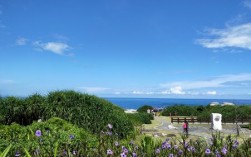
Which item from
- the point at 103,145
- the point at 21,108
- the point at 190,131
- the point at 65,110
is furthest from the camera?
the point at 190,131

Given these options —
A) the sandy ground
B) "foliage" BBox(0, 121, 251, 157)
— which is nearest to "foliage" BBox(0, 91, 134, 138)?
"foliage" BBox(0, 121, 251, 157)

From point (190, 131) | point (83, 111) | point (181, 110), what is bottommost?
point (190, 131)

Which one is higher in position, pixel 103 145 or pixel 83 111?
pixel 83 111

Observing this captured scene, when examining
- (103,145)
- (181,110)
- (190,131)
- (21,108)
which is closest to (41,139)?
(103,145)

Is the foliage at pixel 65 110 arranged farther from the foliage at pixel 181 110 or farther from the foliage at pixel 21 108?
the foliage at pixel 181 110

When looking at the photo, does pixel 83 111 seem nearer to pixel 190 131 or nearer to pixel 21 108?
pixel 21 108

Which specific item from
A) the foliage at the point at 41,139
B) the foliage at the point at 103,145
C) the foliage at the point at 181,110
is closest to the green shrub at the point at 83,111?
the foliage at the point at 103,145

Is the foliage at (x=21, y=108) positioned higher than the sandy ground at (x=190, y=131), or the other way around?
the foliage at (x=21, y=108)

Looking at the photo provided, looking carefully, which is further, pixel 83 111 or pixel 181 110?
pixel 181 110

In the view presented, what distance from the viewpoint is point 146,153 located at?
6656mm

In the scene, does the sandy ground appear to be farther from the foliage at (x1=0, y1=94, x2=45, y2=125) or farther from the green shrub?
the foliage at (x1=0, y1=94, x2=45, y2=125)

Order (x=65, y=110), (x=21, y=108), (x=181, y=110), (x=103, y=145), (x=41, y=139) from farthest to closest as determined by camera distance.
A: (x=181, y=110)
(x=21, y=108)
(x=65, y=110)
(x=41, y=139)
(x=103, y=145)

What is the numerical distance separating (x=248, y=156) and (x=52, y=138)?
477 centimetres

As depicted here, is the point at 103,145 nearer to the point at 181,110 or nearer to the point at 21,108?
the point at 21,108
